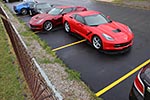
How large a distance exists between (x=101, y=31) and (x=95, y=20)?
1.07m

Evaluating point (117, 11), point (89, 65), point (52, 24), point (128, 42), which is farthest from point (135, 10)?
point (89, 65)

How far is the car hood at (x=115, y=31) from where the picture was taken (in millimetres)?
7978

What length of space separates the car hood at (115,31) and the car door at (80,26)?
0.64 meters

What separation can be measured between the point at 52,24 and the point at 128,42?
5.22m

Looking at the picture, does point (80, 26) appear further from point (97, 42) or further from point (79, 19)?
point (97, 42)

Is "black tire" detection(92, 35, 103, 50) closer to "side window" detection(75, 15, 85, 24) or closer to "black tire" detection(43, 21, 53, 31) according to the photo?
"side window" detection(75, 15, 85, 24)

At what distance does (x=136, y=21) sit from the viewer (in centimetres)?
1260

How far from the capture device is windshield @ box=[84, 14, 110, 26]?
9000 millimetres

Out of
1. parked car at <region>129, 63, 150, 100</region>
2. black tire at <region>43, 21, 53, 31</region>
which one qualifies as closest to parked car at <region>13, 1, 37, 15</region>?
black tire at <region>43, 21, 53, 31</region>

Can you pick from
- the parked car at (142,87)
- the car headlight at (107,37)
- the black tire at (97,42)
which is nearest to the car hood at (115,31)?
the car headlight at (107,37)

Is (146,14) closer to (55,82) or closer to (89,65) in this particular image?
(89,65)

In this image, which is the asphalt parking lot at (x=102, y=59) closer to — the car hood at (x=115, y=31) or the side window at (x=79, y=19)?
the car hood at (x=115, y=31)

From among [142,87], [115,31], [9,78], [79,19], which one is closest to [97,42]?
[115,31]

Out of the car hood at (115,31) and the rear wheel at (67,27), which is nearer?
the car hood at (115,31)
